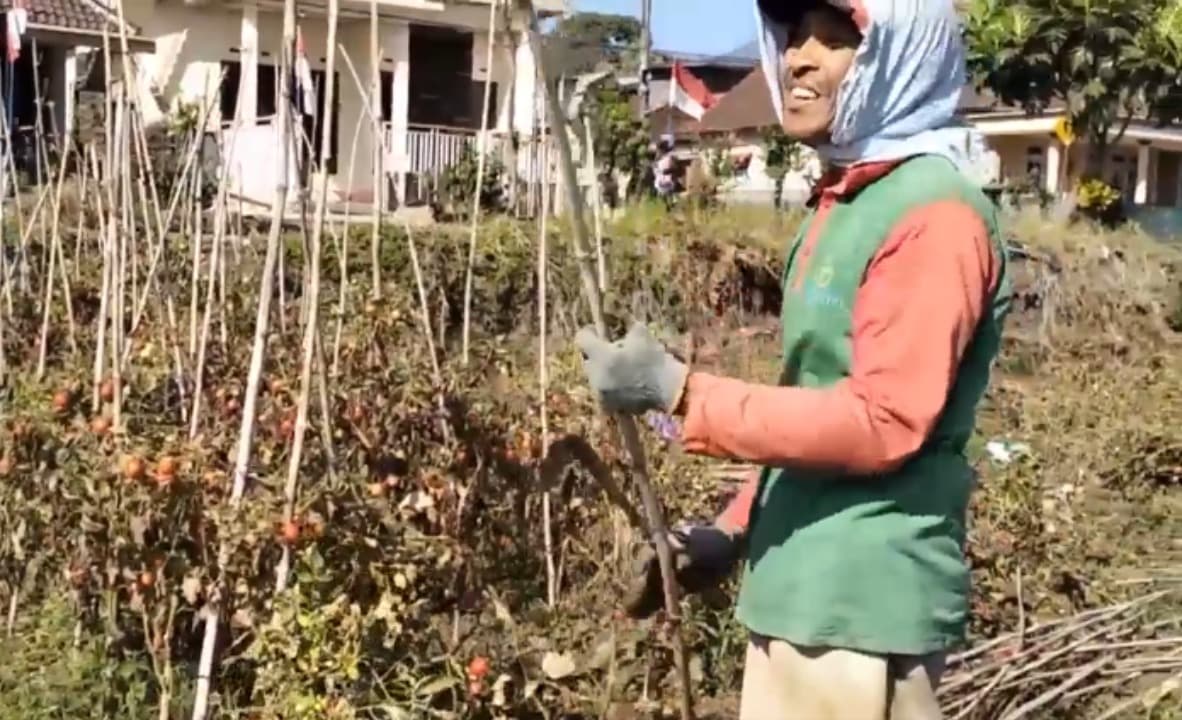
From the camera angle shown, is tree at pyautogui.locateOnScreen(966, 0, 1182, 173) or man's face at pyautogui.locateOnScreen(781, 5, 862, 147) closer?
man's face at pyautogui.locateOnScreen(781, 5, 862, 147)

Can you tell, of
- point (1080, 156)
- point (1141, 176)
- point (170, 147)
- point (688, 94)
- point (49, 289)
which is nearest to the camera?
point (49, 289)

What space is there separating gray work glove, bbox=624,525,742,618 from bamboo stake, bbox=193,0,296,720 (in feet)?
4.34

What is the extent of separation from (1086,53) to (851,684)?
67.7ft

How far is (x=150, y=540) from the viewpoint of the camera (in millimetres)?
3482

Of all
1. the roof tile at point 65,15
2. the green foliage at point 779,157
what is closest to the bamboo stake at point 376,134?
the roof tile at point 65,15

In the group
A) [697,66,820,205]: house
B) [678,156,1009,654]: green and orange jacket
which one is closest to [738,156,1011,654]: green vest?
[678,156,1009,654]: green and orange jacket

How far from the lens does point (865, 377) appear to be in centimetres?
184

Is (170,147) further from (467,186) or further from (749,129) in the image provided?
(749,129)

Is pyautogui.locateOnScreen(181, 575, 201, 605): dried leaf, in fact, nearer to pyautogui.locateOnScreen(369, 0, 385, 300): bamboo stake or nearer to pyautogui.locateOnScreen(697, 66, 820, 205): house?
pyautogui.locateOnScreen(369, 0, 385, 300): bamboo stake

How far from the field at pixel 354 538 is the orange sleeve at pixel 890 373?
0.34m

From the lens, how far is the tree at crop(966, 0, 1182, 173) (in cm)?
2144

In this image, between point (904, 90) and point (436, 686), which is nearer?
point (904, 90)

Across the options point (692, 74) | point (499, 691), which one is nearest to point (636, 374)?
point (499, 691)

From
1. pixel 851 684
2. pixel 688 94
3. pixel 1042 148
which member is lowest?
pixel 1042 148
